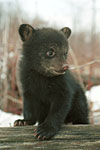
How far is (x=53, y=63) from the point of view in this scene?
10.6ft

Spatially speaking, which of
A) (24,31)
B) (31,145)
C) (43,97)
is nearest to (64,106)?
(43,97)

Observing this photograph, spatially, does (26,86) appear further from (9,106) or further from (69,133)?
(9,106)

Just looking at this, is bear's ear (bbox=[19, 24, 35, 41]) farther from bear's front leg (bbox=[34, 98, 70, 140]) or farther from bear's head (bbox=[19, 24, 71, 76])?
bear's front leg (bbox=[34, 98, 70, 140])

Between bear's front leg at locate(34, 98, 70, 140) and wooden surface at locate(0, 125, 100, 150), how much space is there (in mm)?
65

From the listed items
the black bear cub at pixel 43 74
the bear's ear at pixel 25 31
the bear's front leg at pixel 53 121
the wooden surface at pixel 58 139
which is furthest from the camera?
the bear's ear at pixel 25 31

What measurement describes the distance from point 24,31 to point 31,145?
175 centimetres

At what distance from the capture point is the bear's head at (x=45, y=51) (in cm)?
321

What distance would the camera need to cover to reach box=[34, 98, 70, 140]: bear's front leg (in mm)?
2551

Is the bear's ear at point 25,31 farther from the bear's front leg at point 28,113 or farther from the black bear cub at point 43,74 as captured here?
the bear's front leg at point 28,113

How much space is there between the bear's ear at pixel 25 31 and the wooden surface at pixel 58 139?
4.75ft

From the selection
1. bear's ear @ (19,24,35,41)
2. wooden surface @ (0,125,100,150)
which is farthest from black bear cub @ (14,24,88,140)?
wooden surface @ (0,125,100,150)

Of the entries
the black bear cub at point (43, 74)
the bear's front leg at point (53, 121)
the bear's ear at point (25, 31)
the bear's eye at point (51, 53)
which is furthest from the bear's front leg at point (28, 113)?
the bear's ear at point (25, 31)

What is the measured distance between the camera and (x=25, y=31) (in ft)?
11.2

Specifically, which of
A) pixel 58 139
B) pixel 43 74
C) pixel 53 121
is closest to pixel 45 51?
pixel 43 74
